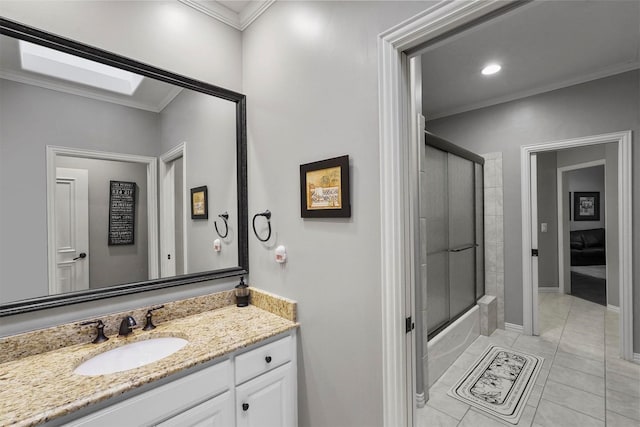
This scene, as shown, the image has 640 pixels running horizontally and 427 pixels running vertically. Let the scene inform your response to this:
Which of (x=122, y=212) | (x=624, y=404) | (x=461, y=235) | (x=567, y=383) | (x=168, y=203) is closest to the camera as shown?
(x=122, y=212)

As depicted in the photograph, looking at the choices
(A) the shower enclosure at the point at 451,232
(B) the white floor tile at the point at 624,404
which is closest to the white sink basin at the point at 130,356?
(A) the shower enclosure at the point at 451,232

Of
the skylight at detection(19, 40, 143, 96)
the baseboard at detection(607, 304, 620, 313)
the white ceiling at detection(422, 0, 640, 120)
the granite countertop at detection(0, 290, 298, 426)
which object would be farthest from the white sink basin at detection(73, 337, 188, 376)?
the baseboard at detection(607, 304, 620, 313)

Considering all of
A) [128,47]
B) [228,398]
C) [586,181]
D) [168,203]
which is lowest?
[228,398]

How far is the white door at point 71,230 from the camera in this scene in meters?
1.30

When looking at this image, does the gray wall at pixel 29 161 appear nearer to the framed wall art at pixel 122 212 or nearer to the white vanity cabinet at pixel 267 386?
the framed wall art at pixel 122 212

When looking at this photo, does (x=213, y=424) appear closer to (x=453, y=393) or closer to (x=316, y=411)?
(x=316, y=411)

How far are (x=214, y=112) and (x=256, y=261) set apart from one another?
0.98 m

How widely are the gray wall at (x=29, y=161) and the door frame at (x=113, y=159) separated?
A: 2cm

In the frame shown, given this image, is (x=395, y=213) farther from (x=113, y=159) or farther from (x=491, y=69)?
(x=491, y=69)

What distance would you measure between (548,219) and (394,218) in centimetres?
519

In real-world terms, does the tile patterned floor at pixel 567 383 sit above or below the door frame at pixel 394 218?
below

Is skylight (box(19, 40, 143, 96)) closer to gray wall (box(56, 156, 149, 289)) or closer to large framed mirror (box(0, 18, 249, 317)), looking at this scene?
large framed mirror (box(0, 18, 249, 317))

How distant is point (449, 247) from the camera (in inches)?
105

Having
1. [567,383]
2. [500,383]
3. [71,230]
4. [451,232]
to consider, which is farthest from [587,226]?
[71,230]
